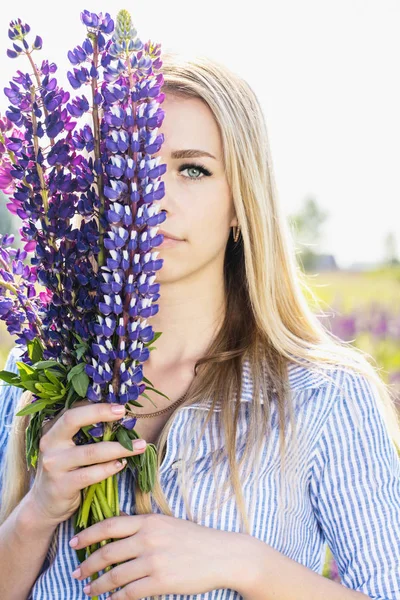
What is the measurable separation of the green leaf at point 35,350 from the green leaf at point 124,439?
0.72 feet

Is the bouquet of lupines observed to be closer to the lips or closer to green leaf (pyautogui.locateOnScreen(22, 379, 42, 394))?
green leaf (pyautogui.locateOnScreen(22, 379, 42, 394))

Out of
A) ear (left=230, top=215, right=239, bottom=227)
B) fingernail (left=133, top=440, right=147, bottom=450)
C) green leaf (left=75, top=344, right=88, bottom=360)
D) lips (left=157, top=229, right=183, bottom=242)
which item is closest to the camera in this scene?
green leaf (left=75, top=344, right=88, bottom=360)

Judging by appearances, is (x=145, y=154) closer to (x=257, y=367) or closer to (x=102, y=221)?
(x=102, y=221)

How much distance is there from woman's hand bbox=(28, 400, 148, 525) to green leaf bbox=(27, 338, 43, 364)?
0.12m

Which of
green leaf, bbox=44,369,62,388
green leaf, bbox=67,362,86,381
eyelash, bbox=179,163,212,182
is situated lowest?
green leaf, bbox=44,369,62,388

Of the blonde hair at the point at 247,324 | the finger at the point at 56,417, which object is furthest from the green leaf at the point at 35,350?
the blonde hair at the point at 247,324

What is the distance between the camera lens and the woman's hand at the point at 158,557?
65.7 inches

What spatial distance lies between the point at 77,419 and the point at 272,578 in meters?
0.64

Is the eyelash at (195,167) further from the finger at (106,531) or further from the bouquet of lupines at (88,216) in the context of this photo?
the finger at (106,531)

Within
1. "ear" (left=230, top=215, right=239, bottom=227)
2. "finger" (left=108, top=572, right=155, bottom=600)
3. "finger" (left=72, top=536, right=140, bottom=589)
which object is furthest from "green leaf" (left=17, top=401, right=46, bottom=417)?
"ear" (left=230, top=215, right=239, bottom=227)

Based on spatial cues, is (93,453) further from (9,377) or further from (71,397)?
(9,377)

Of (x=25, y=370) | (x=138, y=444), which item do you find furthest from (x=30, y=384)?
(x=138, y=444)

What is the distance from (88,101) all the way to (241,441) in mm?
1004

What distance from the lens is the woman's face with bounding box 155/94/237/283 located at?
1.99 m
